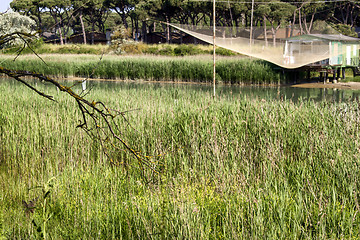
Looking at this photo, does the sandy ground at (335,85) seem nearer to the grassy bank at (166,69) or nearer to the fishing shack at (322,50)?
the fishing shack at (322,50)

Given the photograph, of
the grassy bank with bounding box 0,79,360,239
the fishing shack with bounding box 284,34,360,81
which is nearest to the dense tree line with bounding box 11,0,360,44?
the fishing shack with bounding box 284,34,360,81

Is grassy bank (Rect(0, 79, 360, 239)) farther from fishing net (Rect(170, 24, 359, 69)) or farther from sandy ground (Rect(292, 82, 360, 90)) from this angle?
sandy ground (Rect(292, 82, 360, 90))

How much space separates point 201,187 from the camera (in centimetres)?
349

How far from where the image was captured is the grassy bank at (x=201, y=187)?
2541 mm

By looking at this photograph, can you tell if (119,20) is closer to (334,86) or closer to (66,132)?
(334,86)

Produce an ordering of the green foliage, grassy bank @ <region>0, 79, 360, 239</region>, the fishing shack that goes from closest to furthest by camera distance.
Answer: grassy bank @ <region>0, 79, 360, 239</region> < the fishing shack < the green foliage

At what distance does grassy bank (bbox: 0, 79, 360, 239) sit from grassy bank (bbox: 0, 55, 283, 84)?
39.9 ft

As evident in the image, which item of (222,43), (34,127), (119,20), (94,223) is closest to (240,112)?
(34,127)

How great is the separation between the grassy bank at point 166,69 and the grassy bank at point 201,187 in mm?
12175

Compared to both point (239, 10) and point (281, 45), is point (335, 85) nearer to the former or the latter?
point (281, 45)

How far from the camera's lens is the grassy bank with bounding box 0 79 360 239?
2541 millimetres

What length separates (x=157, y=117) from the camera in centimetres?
553

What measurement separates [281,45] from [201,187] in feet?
44.0

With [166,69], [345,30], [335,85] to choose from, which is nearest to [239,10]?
[345,30]
